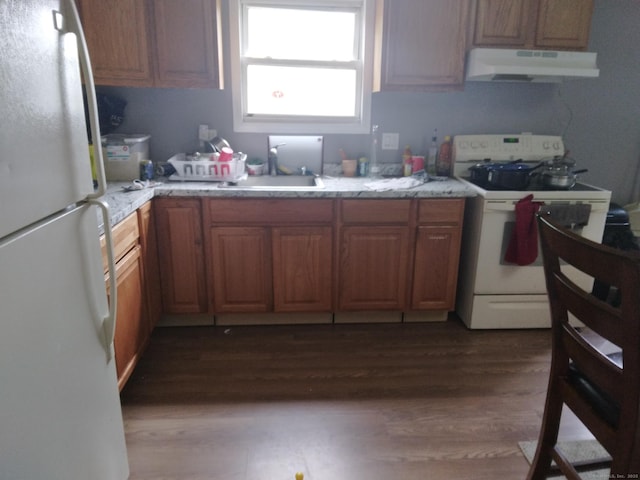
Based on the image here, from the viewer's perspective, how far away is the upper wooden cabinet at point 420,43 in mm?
2627

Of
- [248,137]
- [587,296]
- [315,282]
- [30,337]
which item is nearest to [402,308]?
[315,282]

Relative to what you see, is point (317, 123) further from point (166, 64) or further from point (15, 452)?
point (15, 452)

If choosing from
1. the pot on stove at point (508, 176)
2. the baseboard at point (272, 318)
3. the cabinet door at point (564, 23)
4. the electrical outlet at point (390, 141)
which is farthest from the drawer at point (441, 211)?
the cabinet door at point (564, 23)

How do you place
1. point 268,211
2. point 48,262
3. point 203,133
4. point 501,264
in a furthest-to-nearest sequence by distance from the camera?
1. point 203,133
2. point 501,264
3. point 268,211
4. point 48,262

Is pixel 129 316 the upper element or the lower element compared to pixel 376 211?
lower

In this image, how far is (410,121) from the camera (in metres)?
3.08

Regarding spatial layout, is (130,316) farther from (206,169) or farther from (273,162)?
(273,162)

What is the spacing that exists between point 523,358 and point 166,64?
8.47 ft

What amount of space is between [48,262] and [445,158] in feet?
8.39

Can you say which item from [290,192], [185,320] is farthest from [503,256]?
[185,320]

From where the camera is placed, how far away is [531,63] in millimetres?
2645

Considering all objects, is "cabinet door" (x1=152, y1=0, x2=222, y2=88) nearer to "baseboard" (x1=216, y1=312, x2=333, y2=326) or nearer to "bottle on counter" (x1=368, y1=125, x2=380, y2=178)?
"bottle on counter" (x1=368, y1=125, x2=380, y2=178)

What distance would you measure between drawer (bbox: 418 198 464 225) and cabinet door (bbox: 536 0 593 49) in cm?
111

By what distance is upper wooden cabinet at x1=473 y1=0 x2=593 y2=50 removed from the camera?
265 centimetres
